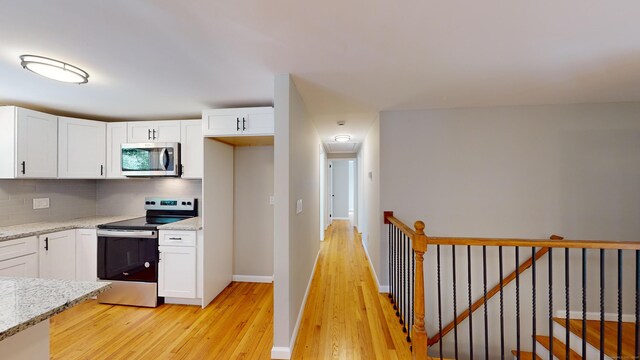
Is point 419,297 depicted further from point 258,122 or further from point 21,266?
point 21,266

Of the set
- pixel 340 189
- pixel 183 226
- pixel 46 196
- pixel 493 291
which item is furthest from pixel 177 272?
pixel 340 189

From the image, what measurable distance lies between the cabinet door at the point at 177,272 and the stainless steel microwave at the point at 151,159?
2.89ft

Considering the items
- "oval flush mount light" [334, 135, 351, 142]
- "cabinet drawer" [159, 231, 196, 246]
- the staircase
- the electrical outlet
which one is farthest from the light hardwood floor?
"oval flush mount light" [334, 135, 351, 142]

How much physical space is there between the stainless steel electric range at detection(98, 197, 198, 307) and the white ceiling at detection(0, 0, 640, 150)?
140 centimetres

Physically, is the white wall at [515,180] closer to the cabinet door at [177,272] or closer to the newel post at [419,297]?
the newel post at [419,297]

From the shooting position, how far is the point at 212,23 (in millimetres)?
1292

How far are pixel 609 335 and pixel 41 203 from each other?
20.2 ft

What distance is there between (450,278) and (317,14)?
2953 mm

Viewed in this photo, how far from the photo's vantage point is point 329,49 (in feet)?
5.10

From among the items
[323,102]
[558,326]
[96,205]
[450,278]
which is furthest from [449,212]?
[96,205]

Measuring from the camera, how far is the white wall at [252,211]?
10.5 feet

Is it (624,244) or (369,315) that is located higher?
(624,244)

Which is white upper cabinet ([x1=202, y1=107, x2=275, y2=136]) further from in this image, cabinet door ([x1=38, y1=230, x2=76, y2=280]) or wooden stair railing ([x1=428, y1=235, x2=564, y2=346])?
wooden stair railing ([x1=428, y1=235, x2=564, y2=346])

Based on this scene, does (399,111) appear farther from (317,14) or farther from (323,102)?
(317,14)
